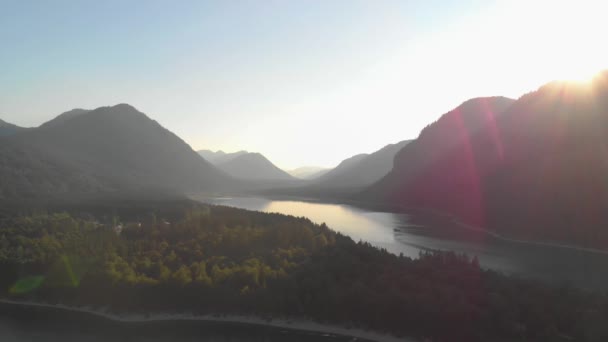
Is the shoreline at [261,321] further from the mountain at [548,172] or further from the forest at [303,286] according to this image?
the mountain at [548,172]

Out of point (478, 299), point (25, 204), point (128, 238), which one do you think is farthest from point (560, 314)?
point (25, 204)

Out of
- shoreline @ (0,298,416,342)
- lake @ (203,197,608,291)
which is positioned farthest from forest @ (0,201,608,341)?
lake @ (203,197,608,291)

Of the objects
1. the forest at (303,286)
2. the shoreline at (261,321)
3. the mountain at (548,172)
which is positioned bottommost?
Result: the shoreline at (261,321)

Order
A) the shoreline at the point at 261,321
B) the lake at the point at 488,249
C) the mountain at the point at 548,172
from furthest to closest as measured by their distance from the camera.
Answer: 1. the mountain at the point at 548,172
2. the lake at the point at 488,249
3. the shoreline at the point at 261,321

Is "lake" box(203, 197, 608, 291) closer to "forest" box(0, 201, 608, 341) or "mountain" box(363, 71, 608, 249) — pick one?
"mountain" box(363, 71, 608, 249)

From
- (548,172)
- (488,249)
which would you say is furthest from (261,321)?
(548,172)

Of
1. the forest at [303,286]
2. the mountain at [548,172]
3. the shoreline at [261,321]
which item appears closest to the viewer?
the forest at [303,286]

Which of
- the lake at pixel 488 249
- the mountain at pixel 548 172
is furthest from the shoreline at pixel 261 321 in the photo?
the mountain at pixel 548 172
